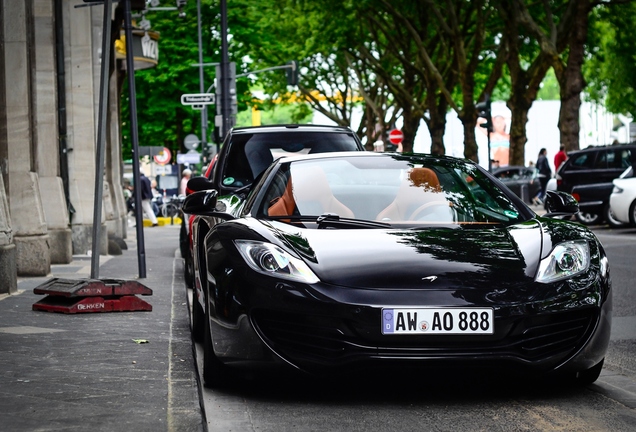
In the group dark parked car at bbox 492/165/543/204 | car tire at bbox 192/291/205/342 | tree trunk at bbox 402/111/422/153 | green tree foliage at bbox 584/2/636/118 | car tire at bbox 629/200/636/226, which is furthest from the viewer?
tree trunk at bbox 402/111/422/153

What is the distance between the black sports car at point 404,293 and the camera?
5832 mm

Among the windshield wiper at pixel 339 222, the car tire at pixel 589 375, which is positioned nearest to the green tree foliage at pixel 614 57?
the windshield wiper at pixel 339 222

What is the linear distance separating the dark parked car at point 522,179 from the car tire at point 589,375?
117 feet

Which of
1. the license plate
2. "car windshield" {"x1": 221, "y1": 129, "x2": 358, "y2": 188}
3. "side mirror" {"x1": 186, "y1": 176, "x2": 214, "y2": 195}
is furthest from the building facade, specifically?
the license plate

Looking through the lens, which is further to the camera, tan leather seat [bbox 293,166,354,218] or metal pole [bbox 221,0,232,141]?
metal pole [bbox 221,0,232,141]

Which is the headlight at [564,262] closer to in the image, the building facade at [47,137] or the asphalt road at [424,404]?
the asphalt road at [424,404]

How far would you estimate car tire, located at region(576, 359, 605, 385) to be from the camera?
6.38 meters

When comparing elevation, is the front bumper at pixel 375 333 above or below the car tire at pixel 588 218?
above

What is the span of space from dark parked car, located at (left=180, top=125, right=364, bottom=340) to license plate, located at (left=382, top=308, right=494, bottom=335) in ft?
21.8

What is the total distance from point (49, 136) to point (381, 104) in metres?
44.5

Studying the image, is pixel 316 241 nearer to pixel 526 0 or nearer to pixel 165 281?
pixel 165 281

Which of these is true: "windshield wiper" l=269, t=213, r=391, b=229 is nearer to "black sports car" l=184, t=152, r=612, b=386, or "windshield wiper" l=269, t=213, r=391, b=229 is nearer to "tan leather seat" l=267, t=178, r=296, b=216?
"black sports car" l=184, t=152, r=612, b=386

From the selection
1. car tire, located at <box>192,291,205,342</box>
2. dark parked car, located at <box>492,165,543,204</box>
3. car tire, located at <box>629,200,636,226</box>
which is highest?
car tire, located at <box>192,291,205,342</box>

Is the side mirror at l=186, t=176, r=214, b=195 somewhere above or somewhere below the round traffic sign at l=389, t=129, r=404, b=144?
above
